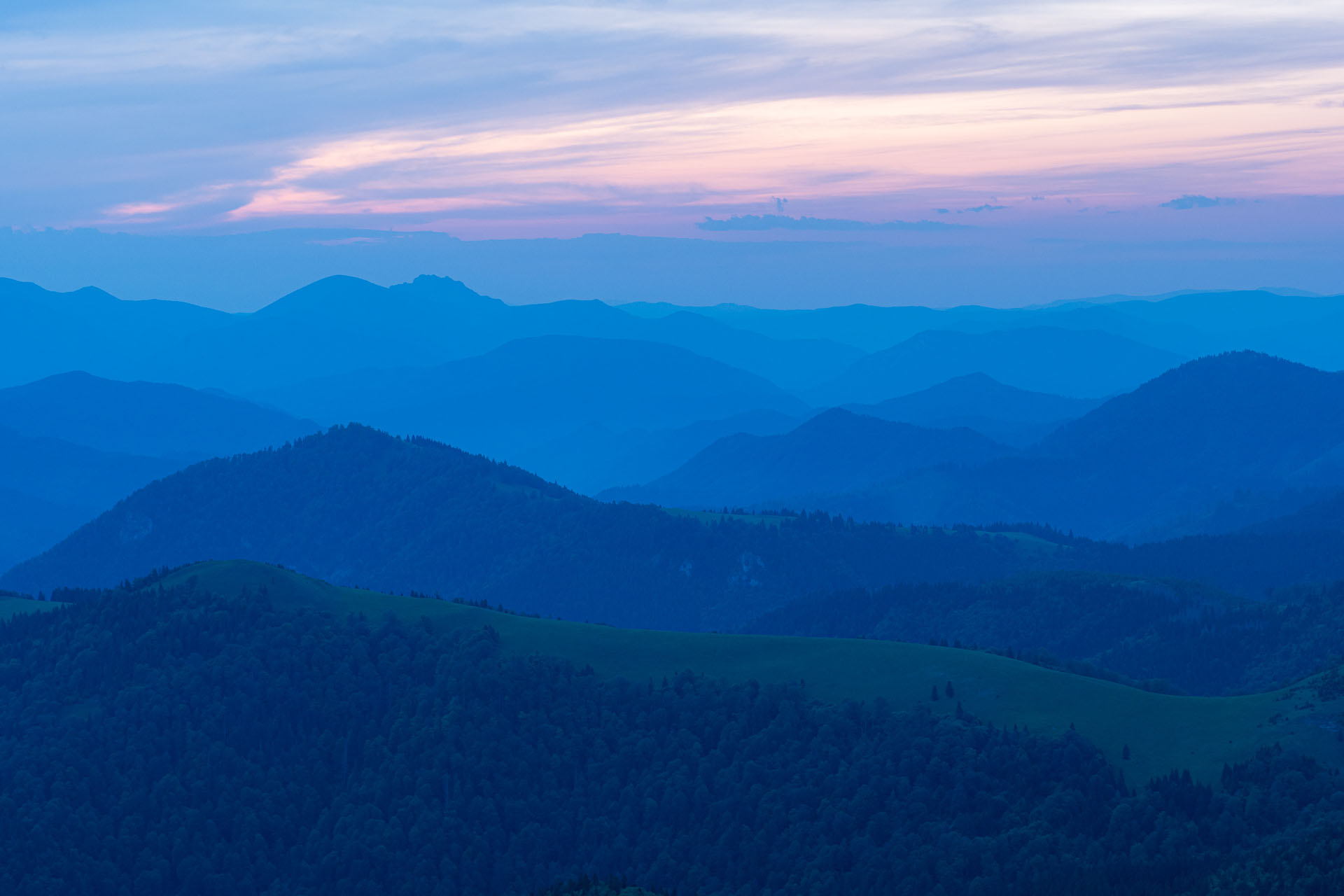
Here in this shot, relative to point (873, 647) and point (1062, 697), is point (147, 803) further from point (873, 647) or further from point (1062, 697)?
point (1062, 697)

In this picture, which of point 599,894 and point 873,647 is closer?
point 599,894

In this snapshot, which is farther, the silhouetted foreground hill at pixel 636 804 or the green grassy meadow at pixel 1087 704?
the green grassy meadow at pixel 1087 704

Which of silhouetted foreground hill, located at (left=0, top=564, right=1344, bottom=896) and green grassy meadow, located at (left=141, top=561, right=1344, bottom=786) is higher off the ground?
green grassy meadow, located at (left=141, top=561, right=1344, bottom=786)

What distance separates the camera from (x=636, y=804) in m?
182

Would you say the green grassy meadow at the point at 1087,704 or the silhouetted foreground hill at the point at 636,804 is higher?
the green grassy meadow at the point at 1087,704

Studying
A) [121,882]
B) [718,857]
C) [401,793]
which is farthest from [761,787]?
[121,882]

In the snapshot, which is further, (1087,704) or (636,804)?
(636,804)

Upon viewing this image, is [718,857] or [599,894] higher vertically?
[599,894]

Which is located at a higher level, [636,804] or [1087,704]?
[1087,704]

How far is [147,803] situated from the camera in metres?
186

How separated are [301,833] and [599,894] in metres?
80.0

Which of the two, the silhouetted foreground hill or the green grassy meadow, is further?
the green grassy meadow

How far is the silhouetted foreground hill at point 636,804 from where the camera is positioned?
145125 mm

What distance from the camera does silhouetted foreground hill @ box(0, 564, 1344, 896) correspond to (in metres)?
145
